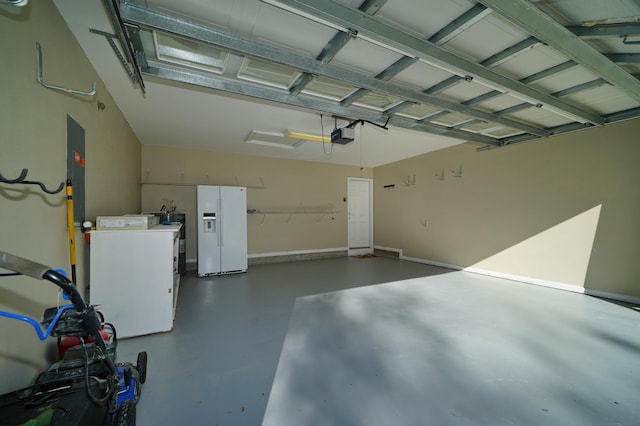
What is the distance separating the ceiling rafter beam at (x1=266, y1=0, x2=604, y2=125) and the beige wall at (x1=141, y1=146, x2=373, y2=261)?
15.6 ft

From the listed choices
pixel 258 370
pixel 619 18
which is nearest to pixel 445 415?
pixel 258 370

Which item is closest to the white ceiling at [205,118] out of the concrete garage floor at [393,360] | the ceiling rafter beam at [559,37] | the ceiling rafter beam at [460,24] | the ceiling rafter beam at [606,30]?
the ceiling rafter beam at [460,24]

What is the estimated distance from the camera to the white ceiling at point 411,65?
173cm

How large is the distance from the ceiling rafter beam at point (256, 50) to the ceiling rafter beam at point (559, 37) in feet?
3.43

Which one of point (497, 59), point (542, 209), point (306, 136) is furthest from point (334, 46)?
point (542, 209)

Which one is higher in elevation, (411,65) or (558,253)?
(411,65)

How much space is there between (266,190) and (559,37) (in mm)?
5469

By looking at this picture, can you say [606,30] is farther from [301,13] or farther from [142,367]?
[142,367]

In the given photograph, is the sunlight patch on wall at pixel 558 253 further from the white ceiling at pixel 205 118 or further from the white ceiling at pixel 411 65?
the white ceiling at pixel 205 118

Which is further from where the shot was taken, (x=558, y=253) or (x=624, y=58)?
(x=558, y=253)

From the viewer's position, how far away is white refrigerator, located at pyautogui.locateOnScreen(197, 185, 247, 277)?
4973mm

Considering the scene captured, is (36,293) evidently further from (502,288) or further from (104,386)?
(502,288)

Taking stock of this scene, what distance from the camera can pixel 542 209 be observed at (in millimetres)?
4188

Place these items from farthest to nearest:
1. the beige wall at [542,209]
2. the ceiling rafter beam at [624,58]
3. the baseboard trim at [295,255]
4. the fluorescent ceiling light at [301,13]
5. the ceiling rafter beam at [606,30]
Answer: the baseboard trim at [295,255], the beige wall at [542,209], the ceiling rafter beam at [624,58], the ceiling rafter beam at [606,30], the fluorescent ceiling light at [301,13]
